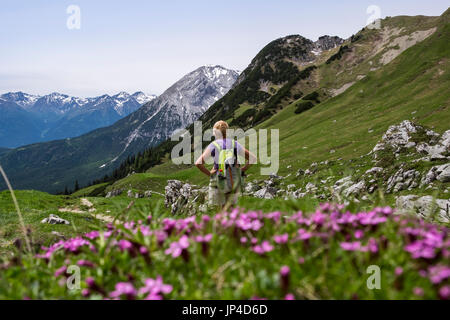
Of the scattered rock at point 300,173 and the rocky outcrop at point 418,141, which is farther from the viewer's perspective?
the scattered rock at point 300,173

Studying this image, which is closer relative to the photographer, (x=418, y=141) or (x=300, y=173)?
(x=418, y=141)

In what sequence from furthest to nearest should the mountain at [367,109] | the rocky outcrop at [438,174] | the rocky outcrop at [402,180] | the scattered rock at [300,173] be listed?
1. the mountain at [367,109]
2. the scattered rock at [300,173]
3. the rocky outcrop at [402,180]
4. the rocky outcrop at [438,174]

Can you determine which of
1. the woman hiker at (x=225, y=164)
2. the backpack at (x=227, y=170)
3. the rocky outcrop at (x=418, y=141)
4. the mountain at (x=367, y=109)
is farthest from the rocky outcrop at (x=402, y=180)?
the backpack at (x=227, y=170)

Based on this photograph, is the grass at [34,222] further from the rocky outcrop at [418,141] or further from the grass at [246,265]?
the rocky outcrop at [418,141]

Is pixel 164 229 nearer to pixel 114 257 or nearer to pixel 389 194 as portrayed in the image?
pixel 114 257

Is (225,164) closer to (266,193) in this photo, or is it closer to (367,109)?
(266,193)

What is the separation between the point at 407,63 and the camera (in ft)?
275

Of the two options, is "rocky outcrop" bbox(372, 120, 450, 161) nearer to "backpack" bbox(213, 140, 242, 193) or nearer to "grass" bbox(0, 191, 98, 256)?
"backpack" bbox(213, 140, 242, 193)

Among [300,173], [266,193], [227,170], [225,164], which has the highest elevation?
[225,164]

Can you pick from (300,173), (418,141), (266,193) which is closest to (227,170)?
(418,141)

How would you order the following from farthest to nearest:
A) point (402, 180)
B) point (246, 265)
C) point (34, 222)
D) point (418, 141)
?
point (418, 141) < point (402, 180) < point (34, 222) < point (246, 265)
